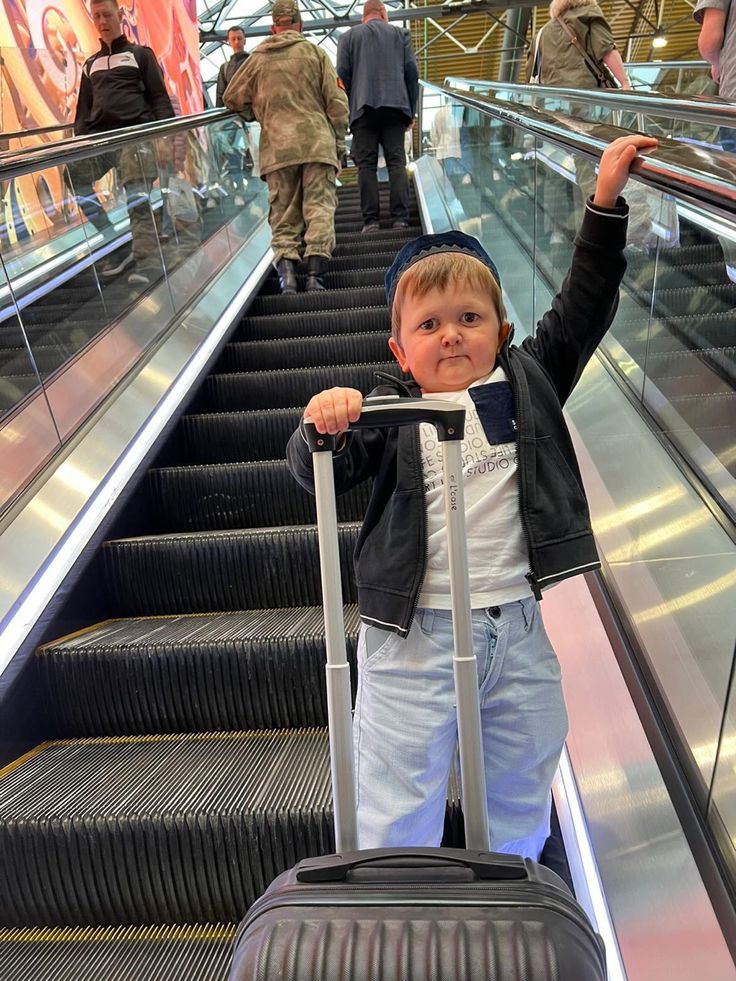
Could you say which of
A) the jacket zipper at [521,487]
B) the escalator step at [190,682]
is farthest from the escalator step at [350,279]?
the jacket zipper at [521,487]

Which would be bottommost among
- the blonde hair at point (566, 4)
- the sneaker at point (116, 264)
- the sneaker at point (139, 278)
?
the sneaker at point (139, 278)

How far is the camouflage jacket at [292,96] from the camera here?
16.0 feet

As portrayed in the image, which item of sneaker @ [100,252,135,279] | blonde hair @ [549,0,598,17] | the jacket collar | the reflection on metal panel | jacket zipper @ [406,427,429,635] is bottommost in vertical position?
the reflection on metal panel

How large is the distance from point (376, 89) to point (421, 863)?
5.77m

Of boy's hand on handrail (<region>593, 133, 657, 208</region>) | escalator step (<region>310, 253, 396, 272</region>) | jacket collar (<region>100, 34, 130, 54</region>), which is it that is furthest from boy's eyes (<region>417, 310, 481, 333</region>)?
escalator step (<region>310, 253, 396, 272</region>)

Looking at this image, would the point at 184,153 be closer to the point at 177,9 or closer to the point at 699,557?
the point at 699,557

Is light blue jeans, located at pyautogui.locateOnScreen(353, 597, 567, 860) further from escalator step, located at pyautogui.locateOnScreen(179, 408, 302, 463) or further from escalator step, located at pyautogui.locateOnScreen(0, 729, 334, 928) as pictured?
escalator step, located at pyautogui.locateOnScreen(179, 408, 302, 463)

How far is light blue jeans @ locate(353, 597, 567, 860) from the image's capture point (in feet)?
4.45

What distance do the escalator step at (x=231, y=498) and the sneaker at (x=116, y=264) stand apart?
38.6 inches

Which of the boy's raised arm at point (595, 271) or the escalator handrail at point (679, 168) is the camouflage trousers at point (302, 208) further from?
the boy's raised arm at point (595, 271)

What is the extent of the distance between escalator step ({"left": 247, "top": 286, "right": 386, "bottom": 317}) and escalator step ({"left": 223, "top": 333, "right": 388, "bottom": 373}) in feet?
2.10

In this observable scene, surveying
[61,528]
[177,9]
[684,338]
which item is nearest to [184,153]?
[61,528]

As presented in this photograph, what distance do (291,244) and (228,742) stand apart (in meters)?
3.71

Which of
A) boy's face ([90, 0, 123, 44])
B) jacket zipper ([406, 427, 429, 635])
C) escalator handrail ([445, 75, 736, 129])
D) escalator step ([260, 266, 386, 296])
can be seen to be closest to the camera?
jacket zipper ([406, 427, 429, 635])
